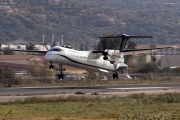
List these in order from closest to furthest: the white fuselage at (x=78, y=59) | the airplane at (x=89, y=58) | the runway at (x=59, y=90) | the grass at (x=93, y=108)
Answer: the grass at (x=93, y=108)
the runway at (x=59, y=90)
the white fuselage at (x=78, y=59)
the airplane at (x=89, y=58)

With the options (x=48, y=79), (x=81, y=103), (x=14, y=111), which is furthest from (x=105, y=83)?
(x=14, y=111)

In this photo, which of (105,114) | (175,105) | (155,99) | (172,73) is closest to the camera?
(105,114)

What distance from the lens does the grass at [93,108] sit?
41.2m

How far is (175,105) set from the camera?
159 ft

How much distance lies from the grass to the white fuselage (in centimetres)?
1853

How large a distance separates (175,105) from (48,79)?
132 feet

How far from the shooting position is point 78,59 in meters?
76.4

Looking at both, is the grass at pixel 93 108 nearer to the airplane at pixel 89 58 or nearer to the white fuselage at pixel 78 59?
the white fuselage at pixel 78 59

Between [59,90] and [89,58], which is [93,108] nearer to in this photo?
[59,90]

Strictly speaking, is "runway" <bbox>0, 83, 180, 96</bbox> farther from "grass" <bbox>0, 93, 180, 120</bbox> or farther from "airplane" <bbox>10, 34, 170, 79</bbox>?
"grass" <bbox>0, 93, 180, 120</bbox>

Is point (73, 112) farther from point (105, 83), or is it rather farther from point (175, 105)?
point (105, 83)

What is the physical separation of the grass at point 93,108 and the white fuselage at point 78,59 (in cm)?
1853

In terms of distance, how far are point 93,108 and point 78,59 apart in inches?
1193

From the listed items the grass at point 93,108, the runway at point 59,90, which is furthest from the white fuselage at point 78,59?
the grass at point 93,108
